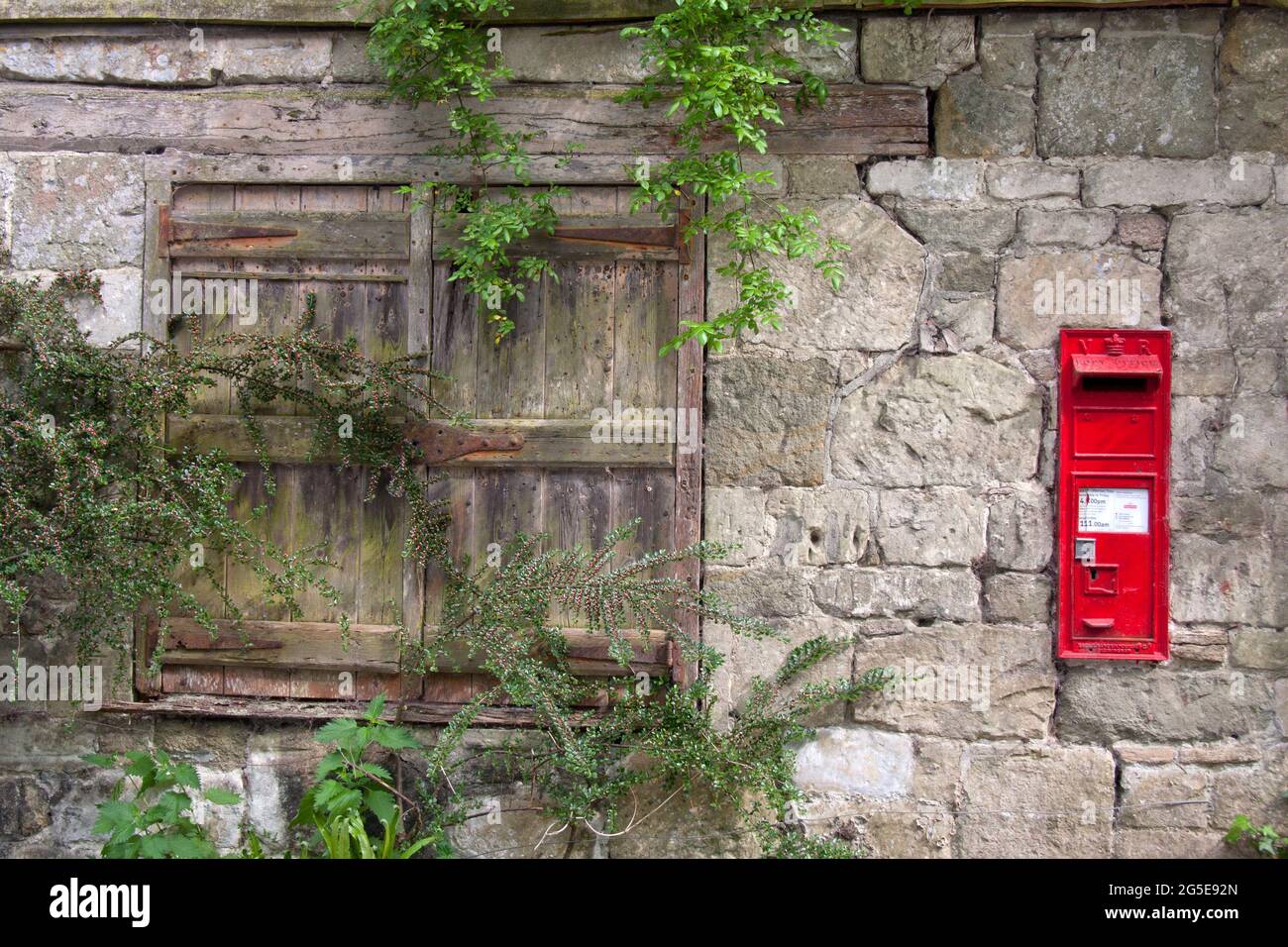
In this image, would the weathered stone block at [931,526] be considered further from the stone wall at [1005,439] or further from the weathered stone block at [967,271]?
the weathered stone block at [967,271]

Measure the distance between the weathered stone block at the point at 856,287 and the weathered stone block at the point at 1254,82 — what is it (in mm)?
1258

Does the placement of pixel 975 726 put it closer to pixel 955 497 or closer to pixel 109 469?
pixel 955 497

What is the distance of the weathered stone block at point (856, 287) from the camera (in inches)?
142

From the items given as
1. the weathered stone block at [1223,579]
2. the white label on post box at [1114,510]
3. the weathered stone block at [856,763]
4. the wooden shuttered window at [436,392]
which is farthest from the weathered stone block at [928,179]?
the weathered stone block at [856,763]

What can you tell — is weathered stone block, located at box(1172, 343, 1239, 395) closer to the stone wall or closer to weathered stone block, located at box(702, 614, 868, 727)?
the stone wall

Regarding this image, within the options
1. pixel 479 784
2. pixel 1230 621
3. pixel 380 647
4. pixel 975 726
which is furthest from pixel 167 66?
pixel 1230 621

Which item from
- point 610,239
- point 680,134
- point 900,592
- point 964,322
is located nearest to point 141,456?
point 610,239

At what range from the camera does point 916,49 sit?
361cm

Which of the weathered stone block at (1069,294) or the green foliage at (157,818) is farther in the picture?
the weathered stone block at (1069,294)

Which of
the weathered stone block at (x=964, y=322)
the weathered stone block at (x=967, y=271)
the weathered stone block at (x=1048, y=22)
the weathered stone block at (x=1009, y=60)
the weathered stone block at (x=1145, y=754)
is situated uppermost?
the weathered stone block at (x=1048, y=22)

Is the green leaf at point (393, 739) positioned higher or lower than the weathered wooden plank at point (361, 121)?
lower

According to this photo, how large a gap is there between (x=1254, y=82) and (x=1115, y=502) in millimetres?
1671

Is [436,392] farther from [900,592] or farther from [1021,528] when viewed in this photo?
[1021,528]

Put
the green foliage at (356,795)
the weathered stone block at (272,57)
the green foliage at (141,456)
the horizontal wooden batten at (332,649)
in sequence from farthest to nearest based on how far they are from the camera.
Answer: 1. the weathered stone block at (272,57)
2. the horizontal wooden batten at (332,649)
3. the green foliage at (141,456)
4. the green foliage at (356,795)
